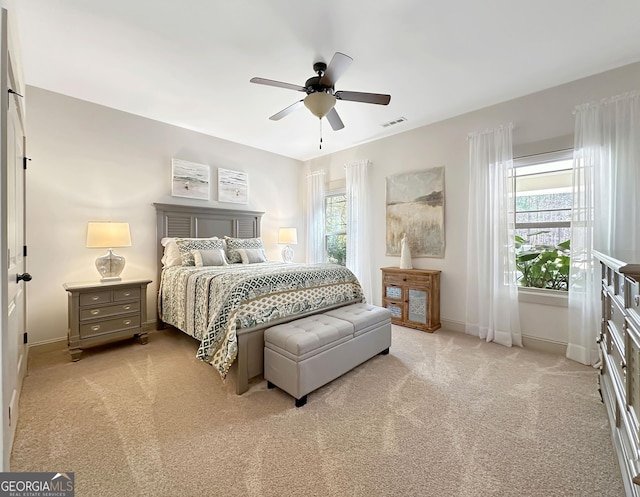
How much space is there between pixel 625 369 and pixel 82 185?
4.96 metres

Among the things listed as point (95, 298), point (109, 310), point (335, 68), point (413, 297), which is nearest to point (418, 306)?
point (413, 297)

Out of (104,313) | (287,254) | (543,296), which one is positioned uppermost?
(287,254)

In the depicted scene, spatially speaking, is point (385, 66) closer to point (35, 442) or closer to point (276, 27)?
point (276, 27)

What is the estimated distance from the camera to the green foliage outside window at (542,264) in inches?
123

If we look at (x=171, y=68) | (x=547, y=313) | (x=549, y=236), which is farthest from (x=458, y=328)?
(x=171, y=68)

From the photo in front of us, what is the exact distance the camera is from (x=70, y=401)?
2.13m

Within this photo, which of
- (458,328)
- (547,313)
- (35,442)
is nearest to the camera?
(35,442)

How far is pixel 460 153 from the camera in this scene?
377 centimetres

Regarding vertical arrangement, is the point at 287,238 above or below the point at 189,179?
below

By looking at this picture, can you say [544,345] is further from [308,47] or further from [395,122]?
[308,47]

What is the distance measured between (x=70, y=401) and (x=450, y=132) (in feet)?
16.2

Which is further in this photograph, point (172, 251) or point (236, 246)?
point (236, 246)

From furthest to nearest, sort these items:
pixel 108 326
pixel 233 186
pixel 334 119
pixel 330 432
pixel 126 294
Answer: pixel 233 186 → pixel 126 294 → pixel 108 326 → pixel 334 119 → pixel 330 432

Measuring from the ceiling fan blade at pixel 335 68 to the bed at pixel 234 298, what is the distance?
177 centimetres
